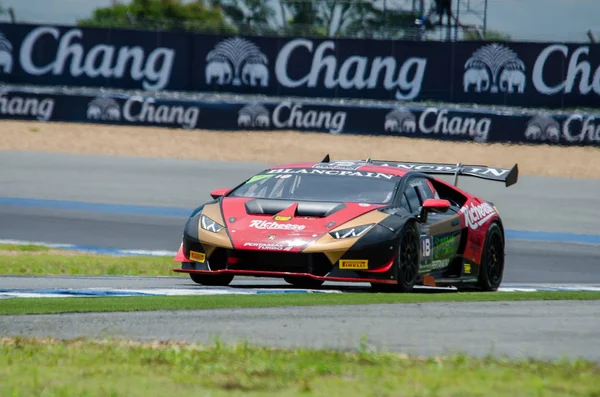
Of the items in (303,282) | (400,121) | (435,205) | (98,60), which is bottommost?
(303,282)

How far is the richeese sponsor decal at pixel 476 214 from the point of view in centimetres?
1091

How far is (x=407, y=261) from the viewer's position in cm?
952

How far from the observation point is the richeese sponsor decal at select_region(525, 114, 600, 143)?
28.4 metres

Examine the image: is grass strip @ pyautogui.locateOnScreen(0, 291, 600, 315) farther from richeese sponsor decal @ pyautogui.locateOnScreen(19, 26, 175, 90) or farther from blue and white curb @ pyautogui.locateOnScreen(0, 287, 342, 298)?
richeese sponsor decal @ pyautogui.locateOnScreen(19, 26, 175, 90)

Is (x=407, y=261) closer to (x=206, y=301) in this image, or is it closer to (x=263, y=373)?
(x=206, y=301)

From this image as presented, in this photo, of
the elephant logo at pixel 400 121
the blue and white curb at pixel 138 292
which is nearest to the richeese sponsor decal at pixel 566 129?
the elephant logo at pixel 400 121

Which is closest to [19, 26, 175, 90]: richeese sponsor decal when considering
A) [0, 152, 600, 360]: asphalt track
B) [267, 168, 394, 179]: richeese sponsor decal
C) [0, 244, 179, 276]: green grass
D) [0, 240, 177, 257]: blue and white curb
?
[0, 152, 600, 360]: asphalt track

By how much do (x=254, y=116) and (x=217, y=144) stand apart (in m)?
1.28

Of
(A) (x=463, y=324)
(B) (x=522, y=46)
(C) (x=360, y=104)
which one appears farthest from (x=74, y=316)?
(B) (x=522, y=46)

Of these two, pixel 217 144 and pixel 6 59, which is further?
pixel 6 59

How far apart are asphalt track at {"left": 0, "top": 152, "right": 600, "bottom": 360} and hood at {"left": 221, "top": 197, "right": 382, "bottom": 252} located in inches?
39.9

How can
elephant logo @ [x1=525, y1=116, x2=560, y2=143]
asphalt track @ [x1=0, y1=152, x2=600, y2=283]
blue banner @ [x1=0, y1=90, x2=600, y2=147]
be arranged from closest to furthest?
asphalt track @ [x1=0, y1=152, x2=600, y2=283] < elephant logo @ [x1=525, y1=116, x2=560, y2=143] < blue banner @ [x1=0, y1=90, x2=600, y2=147]

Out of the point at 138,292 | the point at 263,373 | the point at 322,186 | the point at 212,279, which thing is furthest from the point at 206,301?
the point at 263,373

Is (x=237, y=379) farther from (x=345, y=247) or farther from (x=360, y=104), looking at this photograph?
(x=360, y=104)
